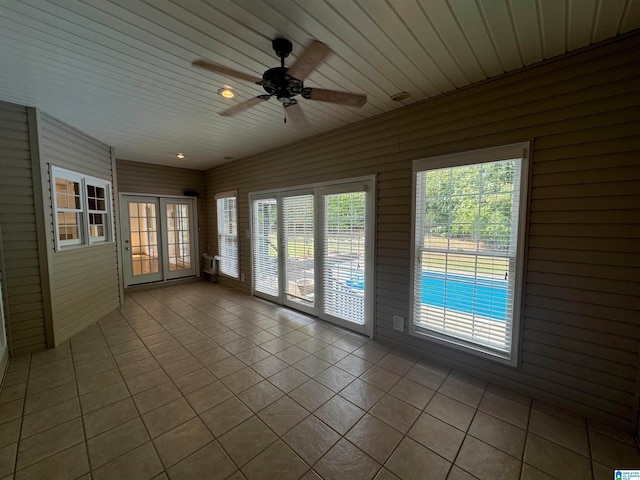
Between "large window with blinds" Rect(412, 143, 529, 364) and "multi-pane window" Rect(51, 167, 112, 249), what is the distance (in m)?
4.39

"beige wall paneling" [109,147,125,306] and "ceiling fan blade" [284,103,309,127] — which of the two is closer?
"ceiling fan blade" [284,103,309,127]

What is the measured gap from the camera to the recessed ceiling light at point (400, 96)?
2553 mm

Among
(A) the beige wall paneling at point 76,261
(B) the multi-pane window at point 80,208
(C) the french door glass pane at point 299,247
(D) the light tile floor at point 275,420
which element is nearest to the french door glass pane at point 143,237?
(A) the beige wall paneling at point 76,261

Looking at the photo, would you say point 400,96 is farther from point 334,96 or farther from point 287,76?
point 287,76

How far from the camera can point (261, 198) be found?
484 cm

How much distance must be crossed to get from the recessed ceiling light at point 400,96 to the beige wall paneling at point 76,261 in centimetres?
395

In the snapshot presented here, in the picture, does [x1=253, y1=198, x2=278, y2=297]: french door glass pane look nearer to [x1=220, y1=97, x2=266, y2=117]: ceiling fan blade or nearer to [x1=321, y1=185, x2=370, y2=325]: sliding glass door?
[x1=321, y1=185, x2=370, y2=325]: sliding glass door

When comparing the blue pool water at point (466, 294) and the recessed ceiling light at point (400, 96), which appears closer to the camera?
the blue pool water at point (466, 294)

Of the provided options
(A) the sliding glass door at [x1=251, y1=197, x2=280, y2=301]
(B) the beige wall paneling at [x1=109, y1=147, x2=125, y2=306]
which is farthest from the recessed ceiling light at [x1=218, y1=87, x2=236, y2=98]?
(B) the beige wall paneling at [x1=109, y1=147, x2=125, y2=306]

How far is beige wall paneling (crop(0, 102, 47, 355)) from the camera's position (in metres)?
2.76

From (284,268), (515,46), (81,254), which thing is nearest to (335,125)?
(515,46)

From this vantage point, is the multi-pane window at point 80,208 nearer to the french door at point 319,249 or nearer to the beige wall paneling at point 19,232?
the beige wall paneling at point 19,232

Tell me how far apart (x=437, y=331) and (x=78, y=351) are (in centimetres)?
407

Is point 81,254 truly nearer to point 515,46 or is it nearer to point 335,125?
point 335,125
